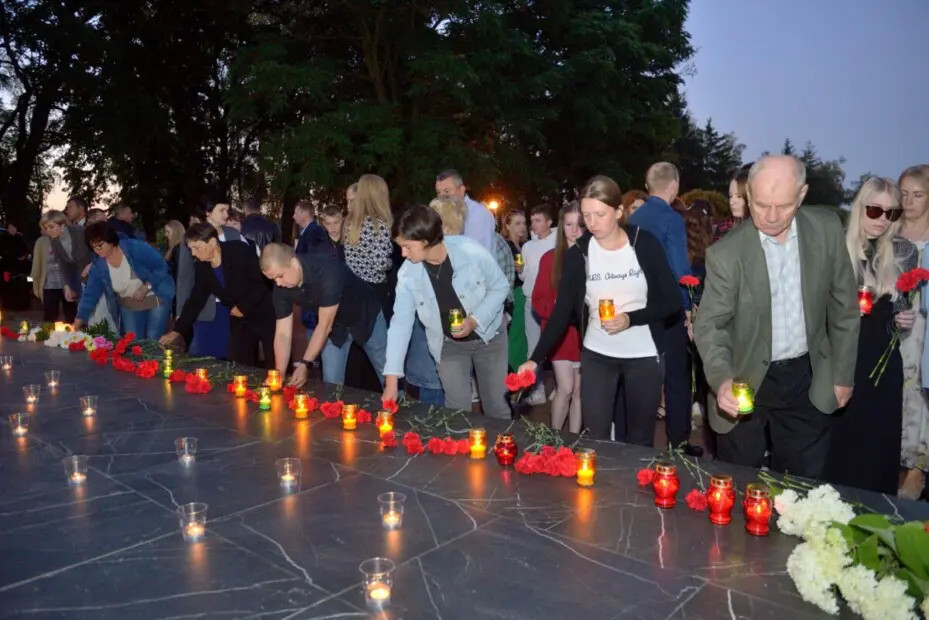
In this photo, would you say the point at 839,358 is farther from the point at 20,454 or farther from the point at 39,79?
the point at 39,79

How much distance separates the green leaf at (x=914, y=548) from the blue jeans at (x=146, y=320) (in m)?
6.52

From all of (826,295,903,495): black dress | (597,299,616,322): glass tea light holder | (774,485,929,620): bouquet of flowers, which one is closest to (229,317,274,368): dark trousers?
(597,299,616,322): glass tea light holder

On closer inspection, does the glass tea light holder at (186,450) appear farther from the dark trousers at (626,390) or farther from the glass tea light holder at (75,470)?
the dark trousers at (626,390)

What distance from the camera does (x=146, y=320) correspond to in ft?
22.7

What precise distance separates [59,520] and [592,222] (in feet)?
8.69

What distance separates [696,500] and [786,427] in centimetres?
93

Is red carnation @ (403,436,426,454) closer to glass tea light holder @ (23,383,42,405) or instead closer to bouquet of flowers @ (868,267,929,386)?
bouquet of flowers @ (868,267,929,386)

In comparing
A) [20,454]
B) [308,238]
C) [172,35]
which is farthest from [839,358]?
[172,35]

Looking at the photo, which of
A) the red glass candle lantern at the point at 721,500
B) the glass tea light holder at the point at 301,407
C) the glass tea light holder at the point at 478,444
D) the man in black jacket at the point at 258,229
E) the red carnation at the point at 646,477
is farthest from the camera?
the man in black jacket at the point at 258,229

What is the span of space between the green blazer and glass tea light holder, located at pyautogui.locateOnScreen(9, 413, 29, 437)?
3384mm

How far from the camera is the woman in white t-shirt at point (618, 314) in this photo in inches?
145

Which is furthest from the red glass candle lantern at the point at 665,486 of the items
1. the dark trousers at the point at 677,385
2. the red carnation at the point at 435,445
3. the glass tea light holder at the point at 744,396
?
the dark trousers at the point at 677,385

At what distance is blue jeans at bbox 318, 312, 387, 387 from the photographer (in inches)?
197

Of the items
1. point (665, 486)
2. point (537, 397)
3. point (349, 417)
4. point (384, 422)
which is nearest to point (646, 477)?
point (665, 486)
